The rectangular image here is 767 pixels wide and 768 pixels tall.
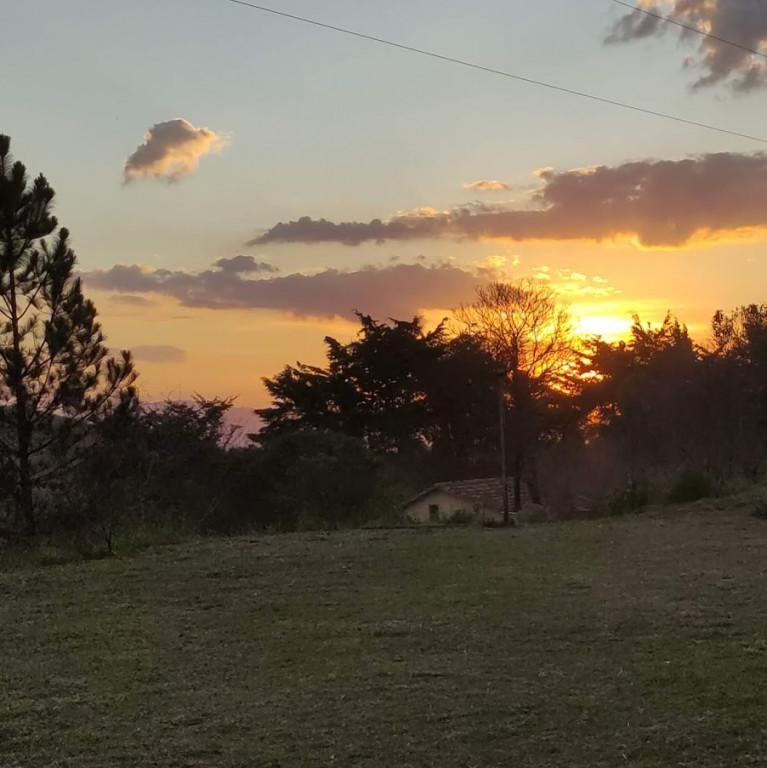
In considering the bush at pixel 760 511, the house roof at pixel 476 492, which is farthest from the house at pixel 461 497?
the bush at pixel 760 511

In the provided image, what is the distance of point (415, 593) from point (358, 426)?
2347 cm

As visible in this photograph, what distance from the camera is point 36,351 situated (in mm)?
11461

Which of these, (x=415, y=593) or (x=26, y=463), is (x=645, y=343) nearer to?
(x=26, y=463)

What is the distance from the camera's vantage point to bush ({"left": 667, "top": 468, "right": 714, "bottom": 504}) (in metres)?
12.5

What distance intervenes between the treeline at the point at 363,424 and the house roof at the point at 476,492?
1568 mm

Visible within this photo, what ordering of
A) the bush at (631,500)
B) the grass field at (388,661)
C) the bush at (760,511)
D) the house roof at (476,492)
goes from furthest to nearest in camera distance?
the house roof at (476,492)
the bush at (631,500)
the bush at (760,511)
the grass field at (388,661)

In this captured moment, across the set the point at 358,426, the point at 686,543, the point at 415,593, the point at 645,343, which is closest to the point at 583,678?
the point at 415,593

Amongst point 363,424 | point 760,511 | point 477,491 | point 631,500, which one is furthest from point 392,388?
point 760,511

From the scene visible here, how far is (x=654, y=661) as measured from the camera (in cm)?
401

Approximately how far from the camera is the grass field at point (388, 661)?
306 centimetres

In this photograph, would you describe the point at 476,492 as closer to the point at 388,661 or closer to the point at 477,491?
the point at 477,491

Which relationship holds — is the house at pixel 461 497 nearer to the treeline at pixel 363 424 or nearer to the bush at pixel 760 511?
the treeline at pixel 363 424

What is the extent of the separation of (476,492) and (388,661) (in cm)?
2215

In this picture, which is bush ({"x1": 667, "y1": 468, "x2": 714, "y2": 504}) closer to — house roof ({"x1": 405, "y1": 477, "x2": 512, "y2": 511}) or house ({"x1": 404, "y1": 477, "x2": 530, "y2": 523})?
house ({"x1": 404, "y1": 477, "x2": 530, "y2": 523})
